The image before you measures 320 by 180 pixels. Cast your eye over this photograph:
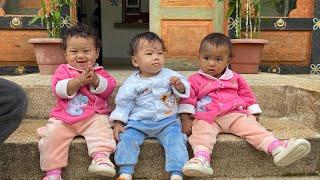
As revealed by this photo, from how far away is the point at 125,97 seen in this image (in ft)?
7.61

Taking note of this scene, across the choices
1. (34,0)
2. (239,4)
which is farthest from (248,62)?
(34,0)

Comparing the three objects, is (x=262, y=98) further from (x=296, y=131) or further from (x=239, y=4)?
(x=239, y=4)

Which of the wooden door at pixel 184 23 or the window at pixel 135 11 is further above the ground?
the window at pixel 135 11

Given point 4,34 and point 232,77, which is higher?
point 4,34

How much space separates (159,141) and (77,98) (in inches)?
21.2

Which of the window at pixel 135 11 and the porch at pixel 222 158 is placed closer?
the porch at pixel 222 158

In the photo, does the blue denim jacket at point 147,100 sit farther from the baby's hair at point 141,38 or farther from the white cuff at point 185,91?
the baby's hair at point 141,38

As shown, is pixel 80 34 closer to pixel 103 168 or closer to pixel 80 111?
pixel 80 111

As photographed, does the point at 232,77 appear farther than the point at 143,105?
Yes

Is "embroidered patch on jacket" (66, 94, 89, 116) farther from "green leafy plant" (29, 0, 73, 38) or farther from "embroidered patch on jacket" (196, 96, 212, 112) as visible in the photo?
"green leafy plant" (29, 0, 73, 38)

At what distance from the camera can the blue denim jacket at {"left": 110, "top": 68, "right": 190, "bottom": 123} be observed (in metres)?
2.28

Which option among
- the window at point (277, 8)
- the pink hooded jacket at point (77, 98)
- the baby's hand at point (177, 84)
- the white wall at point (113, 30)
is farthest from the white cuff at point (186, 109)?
the white wall at point (113, 30)

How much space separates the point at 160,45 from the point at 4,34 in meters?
2.28

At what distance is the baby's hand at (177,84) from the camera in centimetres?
227
